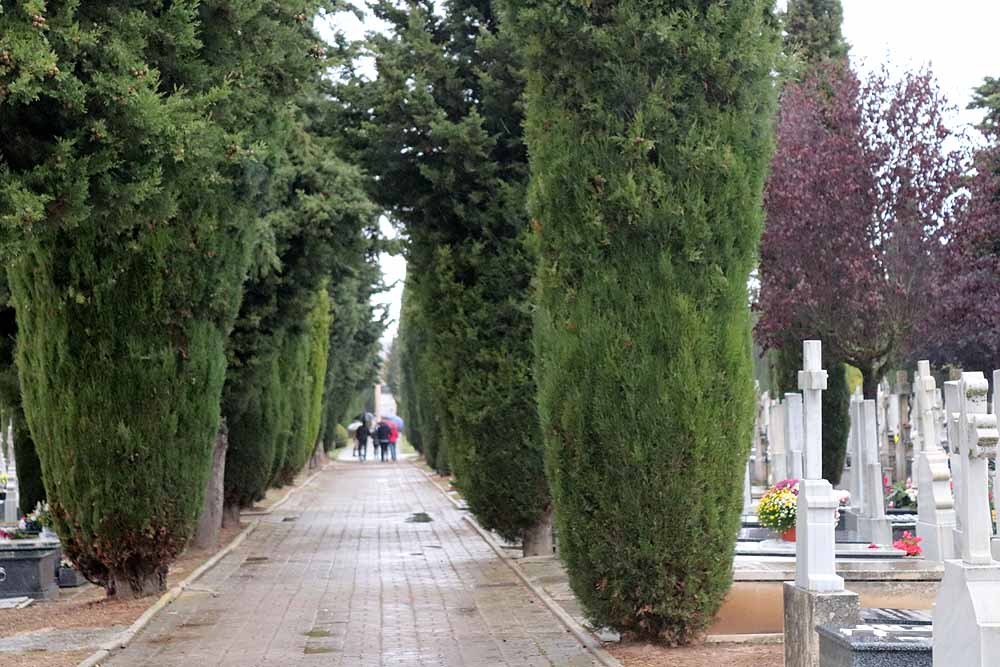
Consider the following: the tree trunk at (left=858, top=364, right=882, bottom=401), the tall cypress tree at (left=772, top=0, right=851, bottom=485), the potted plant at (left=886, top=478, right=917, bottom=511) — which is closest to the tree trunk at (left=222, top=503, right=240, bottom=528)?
the tall cypress tree at (left=772, top=0, right=851, bottom=485)

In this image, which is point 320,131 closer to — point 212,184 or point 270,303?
point 270,303

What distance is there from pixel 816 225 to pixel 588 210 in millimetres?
15046

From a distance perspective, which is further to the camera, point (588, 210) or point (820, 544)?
point (588, 210)

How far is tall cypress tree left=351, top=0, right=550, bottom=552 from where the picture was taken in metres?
16.5

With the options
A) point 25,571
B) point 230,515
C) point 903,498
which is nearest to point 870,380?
point 903,498

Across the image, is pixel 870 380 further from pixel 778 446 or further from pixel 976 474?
pixel 976 474

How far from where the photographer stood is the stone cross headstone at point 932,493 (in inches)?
443

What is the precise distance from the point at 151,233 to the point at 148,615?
3.66m

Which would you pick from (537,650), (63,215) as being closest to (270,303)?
(537,650)

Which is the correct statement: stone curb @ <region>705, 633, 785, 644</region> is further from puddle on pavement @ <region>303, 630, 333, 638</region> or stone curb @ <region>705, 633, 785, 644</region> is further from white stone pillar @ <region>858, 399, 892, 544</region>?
white stone pillar @ <region>858, 399, 892, 544</region>

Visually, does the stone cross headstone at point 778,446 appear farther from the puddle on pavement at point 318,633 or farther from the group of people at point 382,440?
the group of people at point 382,440

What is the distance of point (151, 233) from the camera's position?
1280cm

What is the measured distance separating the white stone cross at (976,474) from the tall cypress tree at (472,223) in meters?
11.2

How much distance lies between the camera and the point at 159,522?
1294 cm
